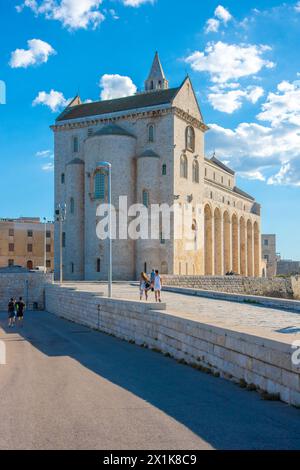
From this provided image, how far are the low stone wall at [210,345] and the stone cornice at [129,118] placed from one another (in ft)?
108

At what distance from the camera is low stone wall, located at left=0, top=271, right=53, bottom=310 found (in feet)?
141

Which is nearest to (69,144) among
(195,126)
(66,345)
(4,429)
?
(195,126)

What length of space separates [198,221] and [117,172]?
32.3 ft

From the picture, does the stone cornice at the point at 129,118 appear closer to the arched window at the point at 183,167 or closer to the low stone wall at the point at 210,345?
the arched window at the point at 183,167

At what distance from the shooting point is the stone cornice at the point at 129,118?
50.0 m

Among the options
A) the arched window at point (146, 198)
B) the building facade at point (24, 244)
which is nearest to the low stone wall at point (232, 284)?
the arched window at point (146, 198)

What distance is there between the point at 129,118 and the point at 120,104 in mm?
3242

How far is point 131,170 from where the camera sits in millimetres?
50656

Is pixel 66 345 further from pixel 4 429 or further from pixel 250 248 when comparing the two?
pixel 250 248

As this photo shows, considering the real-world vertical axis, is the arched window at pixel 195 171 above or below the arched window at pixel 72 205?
above

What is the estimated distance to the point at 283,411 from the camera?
7.11 meters

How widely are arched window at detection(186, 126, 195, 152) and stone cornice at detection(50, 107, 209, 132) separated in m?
0.67

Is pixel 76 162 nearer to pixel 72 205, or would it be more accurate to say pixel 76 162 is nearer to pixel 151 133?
pixel 72 205

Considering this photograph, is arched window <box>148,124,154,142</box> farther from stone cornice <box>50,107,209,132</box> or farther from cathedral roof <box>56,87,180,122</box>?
cathedral roof <box>56,87,180,122</box>
